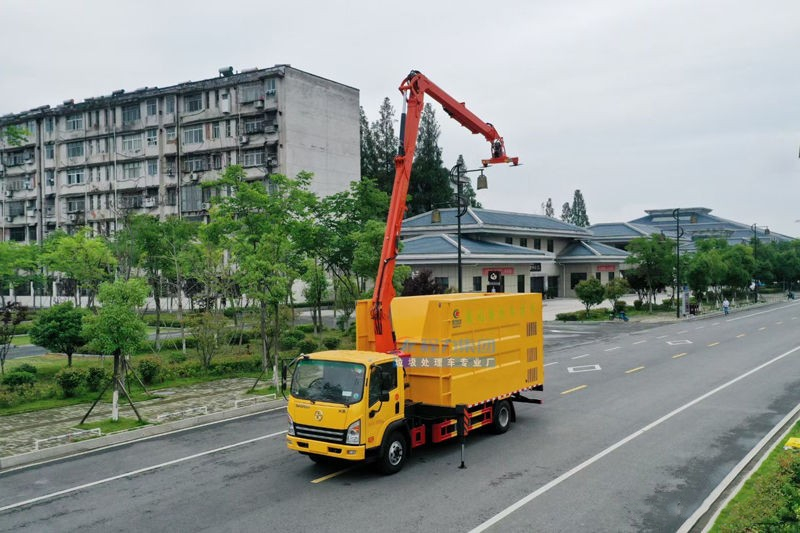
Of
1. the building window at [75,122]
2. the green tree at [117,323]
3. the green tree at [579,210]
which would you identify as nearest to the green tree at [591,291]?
the green tree at [117,323]

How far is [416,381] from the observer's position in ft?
46.7

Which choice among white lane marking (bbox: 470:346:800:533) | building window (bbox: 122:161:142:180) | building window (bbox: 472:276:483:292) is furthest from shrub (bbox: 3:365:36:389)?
building window (bbox: 122:161:142:180)

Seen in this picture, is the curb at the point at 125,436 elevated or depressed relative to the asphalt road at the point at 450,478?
elevated

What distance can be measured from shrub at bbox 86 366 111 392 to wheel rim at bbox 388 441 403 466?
13352 millimetres

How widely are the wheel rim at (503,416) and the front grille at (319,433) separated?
5.22 m

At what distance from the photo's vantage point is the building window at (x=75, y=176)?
7306 cm

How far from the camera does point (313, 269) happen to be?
35438mm

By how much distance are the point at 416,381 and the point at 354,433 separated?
240 cm

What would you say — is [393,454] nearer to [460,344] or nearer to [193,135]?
[460,344]

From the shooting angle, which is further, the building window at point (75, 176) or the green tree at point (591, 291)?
the building window at point (75, 176)

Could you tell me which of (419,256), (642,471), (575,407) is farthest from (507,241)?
(642,471)

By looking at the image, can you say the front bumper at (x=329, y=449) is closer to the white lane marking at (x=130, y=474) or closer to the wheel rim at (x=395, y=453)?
the wheel rim at (x=395, y=453)

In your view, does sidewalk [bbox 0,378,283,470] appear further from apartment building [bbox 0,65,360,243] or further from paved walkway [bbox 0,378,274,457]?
apartment building [bbox 0,65,360,243]

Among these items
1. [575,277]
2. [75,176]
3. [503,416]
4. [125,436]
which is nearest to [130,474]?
[125,436]
